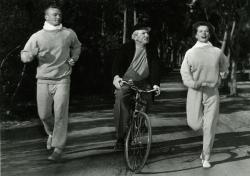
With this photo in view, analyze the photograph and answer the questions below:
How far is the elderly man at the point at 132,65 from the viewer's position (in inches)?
275

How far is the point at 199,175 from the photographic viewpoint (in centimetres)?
602

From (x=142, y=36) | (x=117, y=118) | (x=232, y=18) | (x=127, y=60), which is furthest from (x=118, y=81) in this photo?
→ (x=232, y=18)

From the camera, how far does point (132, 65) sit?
7062 mm

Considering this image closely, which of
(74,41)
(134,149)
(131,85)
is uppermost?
(74,41)

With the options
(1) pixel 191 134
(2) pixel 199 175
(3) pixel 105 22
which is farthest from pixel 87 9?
(2) pixel 199 175

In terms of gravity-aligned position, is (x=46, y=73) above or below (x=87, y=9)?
below

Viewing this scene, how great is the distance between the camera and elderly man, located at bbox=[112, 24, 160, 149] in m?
6.98

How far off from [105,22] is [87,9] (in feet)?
14.9

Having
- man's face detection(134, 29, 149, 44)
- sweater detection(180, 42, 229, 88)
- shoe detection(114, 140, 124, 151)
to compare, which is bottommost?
shoe detection(114, 140, 124, 151)

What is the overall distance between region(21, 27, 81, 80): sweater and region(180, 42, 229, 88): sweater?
1.61 metres

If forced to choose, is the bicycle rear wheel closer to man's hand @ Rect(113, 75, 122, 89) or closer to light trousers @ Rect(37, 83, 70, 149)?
man's hand @ Rect(113, 75, 122, 89)

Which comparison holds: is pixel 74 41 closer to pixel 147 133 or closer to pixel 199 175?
pixel 147 133

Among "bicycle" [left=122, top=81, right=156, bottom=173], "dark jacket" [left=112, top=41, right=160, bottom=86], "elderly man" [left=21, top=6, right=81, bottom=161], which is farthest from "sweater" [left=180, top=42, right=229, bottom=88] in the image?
"elderly man" [left=21, top=6, right=81, bottom=161]

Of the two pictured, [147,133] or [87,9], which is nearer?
[147,133]
